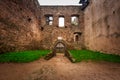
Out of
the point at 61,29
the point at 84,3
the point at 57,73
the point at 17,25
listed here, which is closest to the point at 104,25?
the point at 84,3

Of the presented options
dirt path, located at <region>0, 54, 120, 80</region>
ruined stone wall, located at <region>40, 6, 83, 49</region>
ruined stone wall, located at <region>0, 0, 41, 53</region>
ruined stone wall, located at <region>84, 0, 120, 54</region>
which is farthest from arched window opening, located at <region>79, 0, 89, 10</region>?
dirt path, located at <region>0, 54, 120, 80</region>

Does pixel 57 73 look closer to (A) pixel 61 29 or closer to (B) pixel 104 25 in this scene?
(B) pixel 104 25

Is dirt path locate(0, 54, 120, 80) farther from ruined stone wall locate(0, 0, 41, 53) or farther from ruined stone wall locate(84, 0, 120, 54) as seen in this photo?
ruined stone wall locate(84, 0, 120, 54)

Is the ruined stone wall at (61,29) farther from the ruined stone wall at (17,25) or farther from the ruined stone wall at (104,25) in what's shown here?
the ruined stone wall at (17,25)

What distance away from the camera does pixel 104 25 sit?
10.9 m

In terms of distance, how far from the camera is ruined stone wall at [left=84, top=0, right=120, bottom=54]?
885 cm

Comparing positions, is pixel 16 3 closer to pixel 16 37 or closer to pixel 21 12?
pixel 21 12

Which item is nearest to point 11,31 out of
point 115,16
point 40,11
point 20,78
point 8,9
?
point 8,9

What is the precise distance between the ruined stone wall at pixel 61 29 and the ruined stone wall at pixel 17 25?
270 cm

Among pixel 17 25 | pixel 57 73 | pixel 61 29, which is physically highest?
pixel 61 29

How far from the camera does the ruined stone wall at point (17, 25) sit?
8.13 meters

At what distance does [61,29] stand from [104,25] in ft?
23.8

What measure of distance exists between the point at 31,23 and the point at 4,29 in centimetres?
569

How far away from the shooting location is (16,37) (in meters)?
9.99
